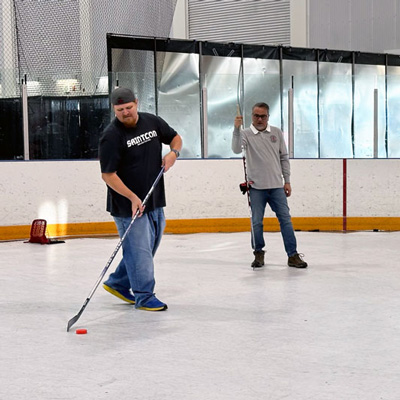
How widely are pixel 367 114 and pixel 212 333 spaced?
672 cm

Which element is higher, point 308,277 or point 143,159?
point 143,159

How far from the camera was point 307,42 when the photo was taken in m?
15.5

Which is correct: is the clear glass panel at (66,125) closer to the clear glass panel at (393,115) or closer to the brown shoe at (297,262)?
the clear glass panel at (393,115)

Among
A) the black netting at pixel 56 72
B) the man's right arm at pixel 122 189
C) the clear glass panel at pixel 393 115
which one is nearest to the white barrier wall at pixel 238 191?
the black netting at pixel 56 72

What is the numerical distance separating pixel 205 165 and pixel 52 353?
18.5 feet

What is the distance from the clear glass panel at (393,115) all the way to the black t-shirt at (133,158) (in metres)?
6.04

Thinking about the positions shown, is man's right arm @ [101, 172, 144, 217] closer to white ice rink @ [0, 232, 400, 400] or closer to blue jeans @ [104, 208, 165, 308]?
blue jeans @ [104, 208, 165, 308]

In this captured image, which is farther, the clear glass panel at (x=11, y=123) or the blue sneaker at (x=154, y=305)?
the clear glass panel at (x=11, y=123)

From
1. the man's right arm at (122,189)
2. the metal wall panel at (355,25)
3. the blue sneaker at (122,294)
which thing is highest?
the metal wall panel at (355,25)

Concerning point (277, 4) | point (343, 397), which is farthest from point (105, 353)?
point (277, 4)

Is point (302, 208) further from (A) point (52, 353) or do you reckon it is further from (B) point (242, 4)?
(B) point (242, 4)

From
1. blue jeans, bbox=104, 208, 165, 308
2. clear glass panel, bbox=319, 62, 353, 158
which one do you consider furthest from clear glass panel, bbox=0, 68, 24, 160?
blue jeans, bbox=104, 208, 165, 308

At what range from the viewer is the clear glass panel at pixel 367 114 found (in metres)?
9.73

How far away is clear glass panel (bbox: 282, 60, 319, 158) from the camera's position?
9562 millimetres
